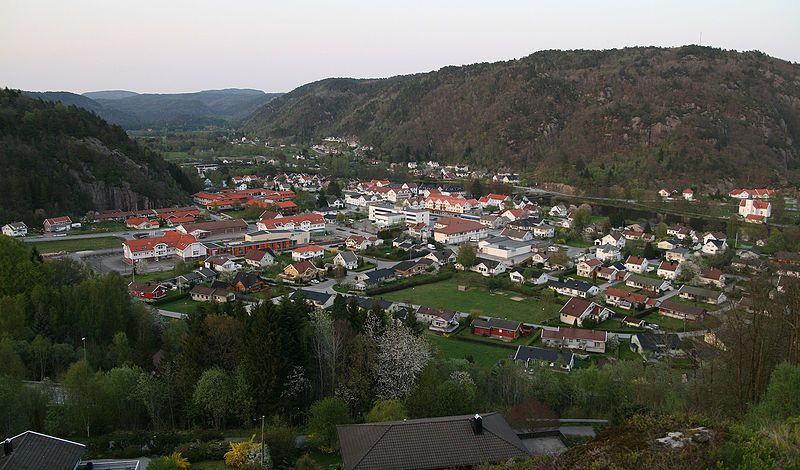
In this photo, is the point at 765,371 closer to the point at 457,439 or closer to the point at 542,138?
the point at 457,439

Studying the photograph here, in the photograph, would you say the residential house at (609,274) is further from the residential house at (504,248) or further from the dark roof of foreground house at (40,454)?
the dark roof of foreground house at (40,454)

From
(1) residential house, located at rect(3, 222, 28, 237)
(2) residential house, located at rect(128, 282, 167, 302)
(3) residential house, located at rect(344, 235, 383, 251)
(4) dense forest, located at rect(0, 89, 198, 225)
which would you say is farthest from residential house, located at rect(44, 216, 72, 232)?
(3) residential house, located at rect(344, 235, 383, 251)

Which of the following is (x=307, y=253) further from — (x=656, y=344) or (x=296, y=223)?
(x=656, y=344)

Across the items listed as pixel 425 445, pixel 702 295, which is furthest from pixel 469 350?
pixel 702 295

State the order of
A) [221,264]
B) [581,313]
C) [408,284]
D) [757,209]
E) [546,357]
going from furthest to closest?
1. [757,209]
2. [221,264]
3. [408,284]
4. [581,313]
5. [546,357]

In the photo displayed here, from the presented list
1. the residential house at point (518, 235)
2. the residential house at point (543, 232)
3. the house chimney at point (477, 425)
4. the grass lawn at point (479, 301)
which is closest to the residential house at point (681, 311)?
the grass lawn at point (479, 301)
